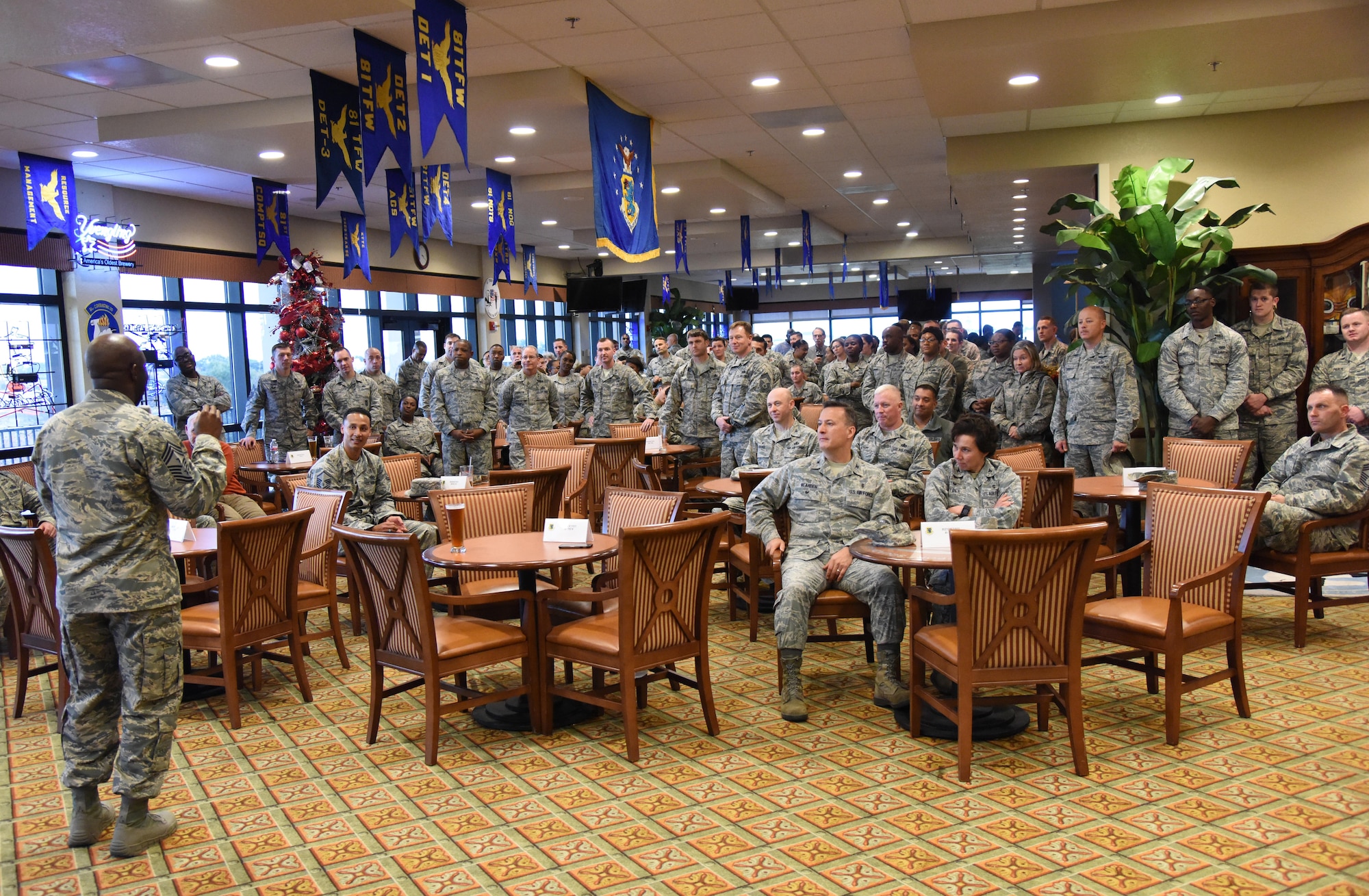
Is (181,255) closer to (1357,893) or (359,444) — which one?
(359,444)

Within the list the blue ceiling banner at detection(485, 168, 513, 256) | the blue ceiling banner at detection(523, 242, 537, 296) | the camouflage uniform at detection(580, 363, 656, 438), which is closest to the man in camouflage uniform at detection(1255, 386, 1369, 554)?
the camouflage uniform at detection(580, 363, 656, 438)

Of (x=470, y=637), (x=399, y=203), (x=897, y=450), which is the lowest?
(x=470, y=637)

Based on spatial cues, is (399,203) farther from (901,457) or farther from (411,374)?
(411,374)

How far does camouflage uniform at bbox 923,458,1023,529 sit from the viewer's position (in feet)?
14.0

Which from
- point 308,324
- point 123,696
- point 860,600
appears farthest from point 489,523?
point 308,324

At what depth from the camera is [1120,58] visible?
253 inches

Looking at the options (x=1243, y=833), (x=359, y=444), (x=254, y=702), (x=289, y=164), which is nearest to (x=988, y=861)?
(x=1243, y=833)

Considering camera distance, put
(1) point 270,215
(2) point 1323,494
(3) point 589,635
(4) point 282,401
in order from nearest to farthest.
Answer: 1. (3) point 589,635
2. (2) point 1323,494
3. (4) point 282,401
4. (1) point 270,215

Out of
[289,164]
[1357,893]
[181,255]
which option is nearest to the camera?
[1357,893]

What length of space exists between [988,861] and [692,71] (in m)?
5.81

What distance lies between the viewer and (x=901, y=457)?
5.36 m

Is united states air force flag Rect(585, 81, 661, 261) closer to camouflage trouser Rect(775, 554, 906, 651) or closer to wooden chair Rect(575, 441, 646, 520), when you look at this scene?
wooden chair Rect(575, 441, 646, 520)

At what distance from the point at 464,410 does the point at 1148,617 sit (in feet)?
22.2

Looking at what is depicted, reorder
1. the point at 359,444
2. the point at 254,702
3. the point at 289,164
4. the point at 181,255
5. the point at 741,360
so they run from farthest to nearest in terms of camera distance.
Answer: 1. the point at 181,255
2. the point at 289,164
3. the point at 741,360
4. the point at 359,444
5. the point at 254,702
